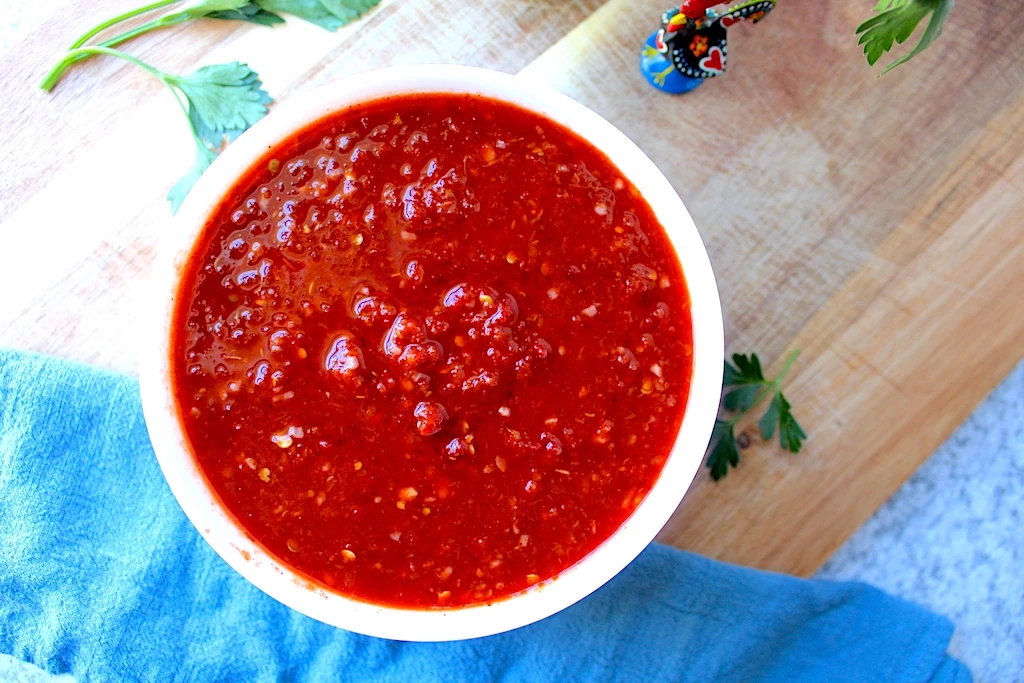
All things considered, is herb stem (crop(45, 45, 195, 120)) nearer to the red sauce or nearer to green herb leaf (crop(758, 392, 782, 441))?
the red sauce

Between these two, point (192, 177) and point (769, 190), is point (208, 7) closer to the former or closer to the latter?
point (192, 177)

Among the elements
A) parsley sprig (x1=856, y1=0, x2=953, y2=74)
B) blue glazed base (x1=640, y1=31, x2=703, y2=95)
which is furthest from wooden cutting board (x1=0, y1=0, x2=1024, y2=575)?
parsley sprig (x1=856, y1=0, x2=953, y2=74)

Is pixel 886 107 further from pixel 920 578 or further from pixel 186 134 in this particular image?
pixel 186 134

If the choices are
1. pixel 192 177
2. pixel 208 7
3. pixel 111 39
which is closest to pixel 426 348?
pixel 192 177

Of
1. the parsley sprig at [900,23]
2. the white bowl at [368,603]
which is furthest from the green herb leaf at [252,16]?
the parsley sprig at [900,23]

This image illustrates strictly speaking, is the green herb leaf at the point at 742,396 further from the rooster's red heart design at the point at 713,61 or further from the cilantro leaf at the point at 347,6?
the cilantro leaf at the point at 347,6

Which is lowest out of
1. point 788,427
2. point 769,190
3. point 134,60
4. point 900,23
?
point 788,427
